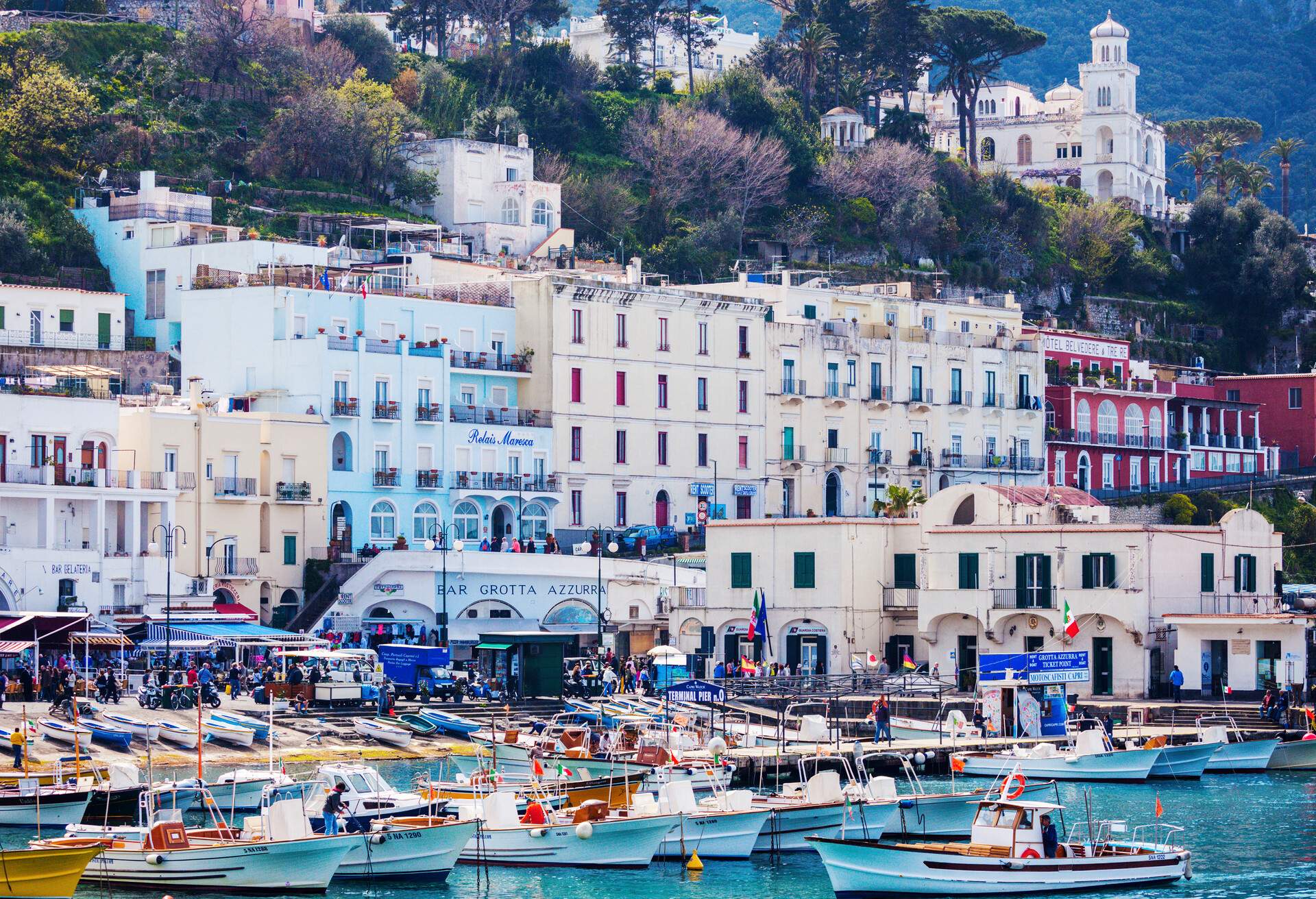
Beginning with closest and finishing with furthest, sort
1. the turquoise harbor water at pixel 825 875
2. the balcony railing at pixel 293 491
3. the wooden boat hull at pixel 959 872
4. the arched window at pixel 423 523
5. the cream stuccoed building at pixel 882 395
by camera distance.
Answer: the wooden boat hull at pixel 959 872 < the turquoise harbor water at pixel 825 875 < the balcony railing at pixel 293 491 < the arched window at pixel 423 523 < the cream stuccoed building at pixel 882 395

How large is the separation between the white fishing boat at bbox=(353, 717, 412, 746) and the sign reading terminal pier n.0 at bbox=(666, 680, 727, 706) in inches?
265

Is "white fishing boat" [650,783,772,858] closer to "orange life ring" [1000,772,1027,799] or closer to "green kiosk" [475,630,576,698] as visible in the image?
"orange life ring" [1000,772,1027,799]

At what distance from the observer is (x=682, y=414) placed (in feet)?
299

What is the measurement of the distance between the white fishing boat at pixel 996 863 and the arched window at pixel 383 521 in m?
40.2

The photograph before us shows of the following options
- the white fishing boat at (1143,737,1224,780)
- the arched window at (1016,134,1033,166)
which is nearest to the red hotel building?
the arched window at (1016,134,1033,166)

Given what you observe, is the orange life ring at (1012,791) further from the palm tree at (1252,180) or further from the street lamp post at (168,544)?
the palm tree at (1252,180)

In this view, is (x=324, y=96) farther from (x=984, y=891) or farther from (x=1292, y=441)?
(x=984, y=891)

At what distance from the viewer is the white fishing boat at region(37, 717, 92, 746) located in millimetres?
57125

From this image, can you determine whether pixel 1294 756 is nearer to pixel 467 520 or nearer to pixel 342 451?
pixel 467 520

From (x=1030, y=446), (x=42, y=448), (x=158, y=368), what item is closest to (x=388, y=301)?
(x=158, y=368)

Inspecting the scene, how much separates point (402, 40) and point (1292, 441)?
49754mm

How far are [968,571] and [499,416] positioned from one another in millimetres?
20930

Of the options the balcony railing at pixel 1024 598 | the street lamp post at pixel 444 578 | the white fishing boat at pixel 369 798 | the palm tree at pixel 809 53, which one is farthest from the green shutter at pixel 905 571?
the palm tree at pixel 809 53

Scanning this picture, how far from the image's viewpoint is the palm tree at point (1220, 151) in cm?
14962
